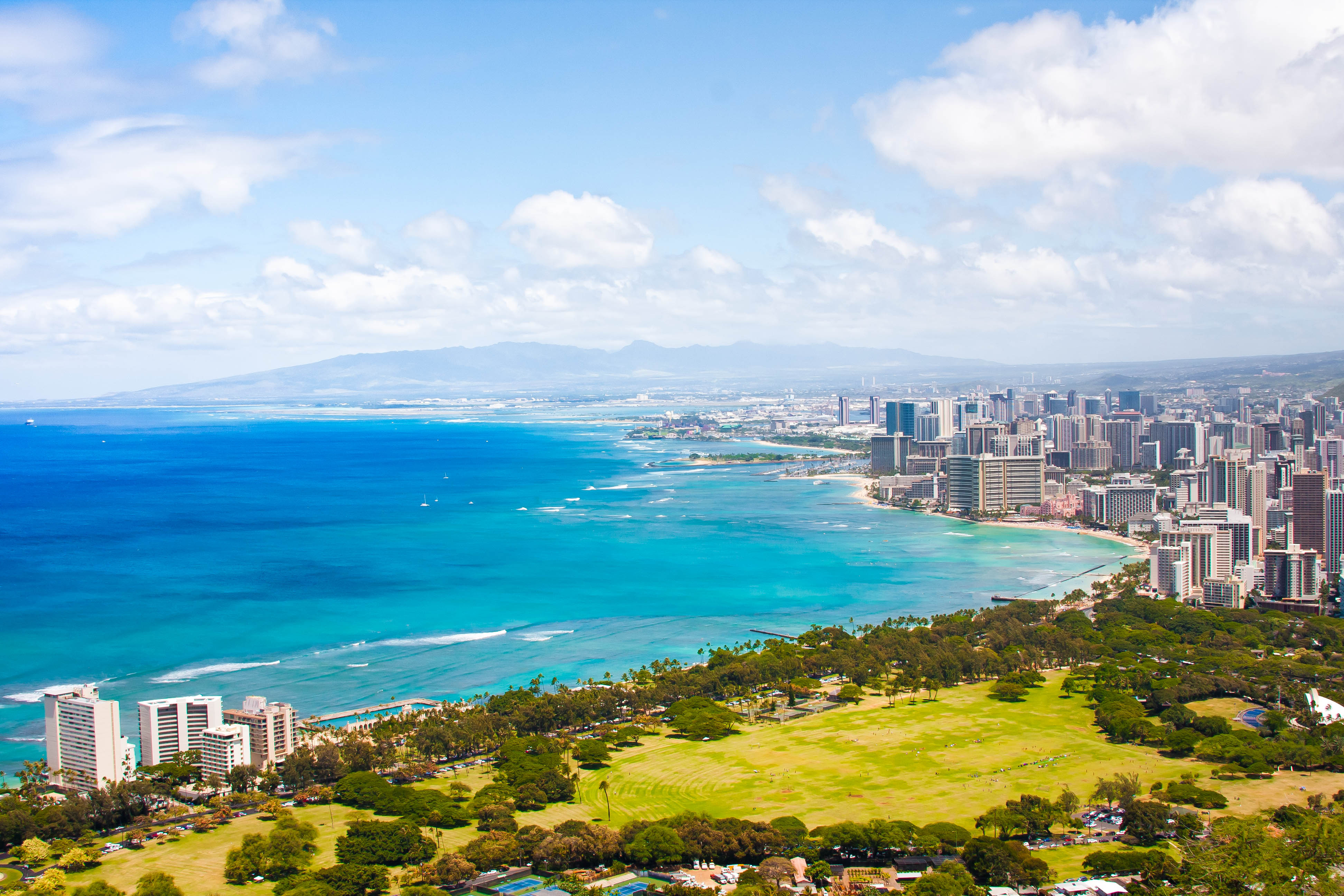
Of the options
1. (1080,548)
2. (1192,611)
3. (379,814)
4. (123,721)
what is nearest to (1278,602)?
(1192,611)

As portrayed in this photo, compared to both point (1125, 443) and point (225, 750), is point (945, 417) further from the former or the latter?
point (225, 750)

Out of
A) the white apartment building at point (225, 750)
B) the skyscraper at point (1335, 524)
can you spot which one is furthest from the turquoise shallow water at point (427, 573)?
the skyscraper at point (1335, 524)

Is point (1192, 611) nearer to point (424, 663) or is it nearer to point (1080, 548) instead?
point (1080, 548)

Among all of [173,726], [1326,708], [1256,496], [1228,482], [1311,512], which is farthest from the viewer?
[1228,482]

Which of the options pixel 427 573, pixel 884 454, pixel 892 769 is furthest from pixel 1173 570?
pixel 884 454

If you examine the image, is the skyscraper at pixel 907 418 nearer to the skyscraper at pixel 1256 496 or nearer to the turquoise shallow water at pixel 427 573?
the turquoise shallow water at pixel 427 573

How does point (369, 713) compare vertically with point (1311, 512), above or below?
below

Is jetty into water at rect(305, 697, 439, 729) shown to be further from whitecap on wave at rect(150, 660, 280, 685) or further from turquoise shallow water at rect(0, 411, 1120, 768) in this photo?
whitecap on wave at rect(150, 660, 280, 685)
